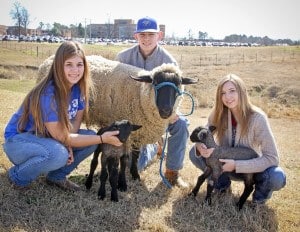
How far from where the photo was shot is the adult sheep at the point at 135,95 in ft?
16.5

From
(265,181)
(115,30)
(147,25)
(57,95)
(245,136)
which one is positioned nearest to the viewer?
(57,95)

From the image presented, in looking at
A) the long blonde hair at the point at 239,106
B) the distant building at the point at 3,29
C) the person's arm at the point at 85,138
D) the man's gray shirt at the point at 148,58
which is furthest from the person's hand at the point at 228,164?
the distant building at the point at 3,29

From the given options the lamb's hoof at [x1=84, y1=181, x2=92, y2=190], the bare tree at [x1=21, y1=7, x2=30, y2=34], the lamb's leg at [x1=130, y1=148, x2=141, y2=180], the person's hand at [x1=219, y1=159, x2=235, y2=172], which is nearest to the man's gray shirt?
the lamb's leg at [x1=130, y1=148, x2=141, y2=180]

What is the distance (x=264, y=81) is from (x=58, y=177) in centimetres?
2172

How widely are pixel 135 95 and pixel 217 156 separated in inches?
58.9

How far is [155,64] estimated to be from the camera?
6.01 m

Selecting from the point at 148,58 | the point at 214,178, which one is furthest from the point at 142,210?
the point at 148,58

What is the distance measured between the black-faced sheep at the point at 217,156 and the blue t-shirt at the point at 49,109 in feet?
4.89

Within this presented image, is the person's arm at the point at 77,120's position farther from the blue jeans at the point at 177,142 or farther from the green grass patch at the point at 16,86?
the green grass patch at the point at 16,86

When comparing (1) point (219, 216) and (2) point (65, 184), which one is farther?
(2) point (65, 184)

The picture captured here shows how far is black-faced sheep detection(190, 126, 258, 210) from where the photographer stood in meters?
4.69

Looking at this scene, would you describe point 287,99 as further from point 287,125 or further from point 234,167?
point 234,167

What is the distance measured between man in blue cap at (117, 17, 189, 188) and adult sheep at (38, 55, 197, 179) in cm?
26

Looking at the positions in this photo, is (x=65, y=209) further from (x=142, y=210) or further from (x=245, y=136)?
(x=245, y=136)
